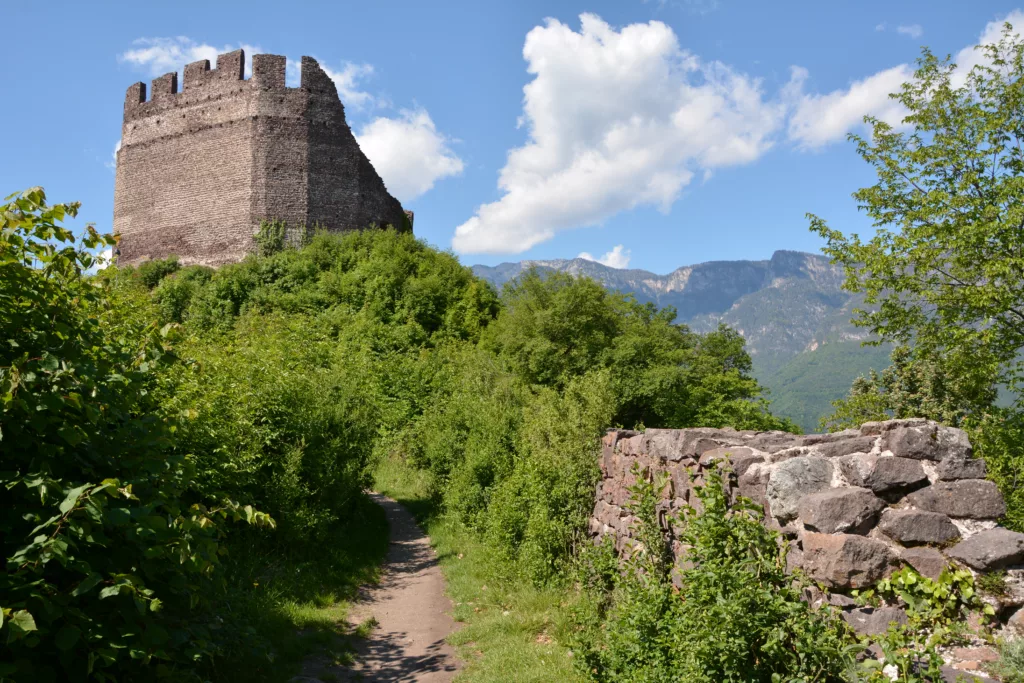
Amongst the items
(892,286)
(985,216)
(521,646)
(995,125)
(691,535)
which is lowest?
(521,646)

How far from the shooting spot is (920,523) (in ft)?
14.1

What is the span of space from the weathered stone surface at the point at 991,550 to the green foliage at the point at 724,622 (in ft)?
2.86

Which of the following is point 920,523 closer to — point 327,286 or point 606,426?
point 606,426

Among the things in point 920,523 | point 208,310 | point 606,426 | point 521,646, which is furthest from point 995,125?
point 208,310

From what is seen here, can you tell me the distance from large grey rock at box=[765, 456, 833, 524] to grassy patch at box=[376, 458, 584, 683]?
269 cm

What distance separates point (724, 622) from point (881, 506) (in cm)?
133

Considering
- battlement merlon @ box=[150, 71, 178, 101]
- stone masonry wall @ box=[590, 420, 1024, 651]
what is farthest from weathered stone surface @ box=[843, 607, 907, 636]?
battlement merlon @ box=[150, 71, 178, 101]

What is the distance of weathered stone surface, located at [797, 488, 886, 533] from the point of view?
4.41 metres

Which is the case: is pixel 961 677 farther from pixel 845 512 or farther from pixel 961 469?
pixel 961 469

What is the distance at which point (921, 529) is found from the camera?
A: 14.1 ft

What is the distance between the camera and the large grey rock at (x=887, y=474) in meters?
4.52

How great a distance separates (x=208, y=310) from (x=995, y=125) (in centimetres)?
2643

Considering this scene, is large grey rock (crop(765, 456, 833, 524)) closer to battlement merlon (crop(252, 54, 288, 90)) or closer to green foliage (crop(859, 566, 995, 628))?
green foliage (crop(859, 566, 995, 628))

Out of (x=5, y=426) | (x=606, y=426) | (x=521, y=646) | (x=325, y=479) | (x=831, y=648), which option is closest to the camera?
(x=5, y=426)
